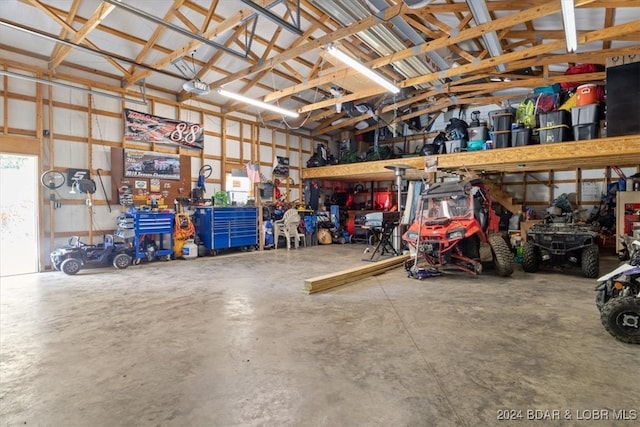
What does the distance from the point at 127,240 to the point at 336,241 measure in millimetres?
6601

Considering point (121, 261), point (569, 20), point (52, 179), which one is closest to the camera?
point (569, 20)

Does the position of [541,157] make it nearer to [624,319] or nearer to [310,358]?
[624,319]

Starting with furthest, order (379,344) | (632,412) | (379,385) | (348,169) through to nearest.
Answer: (348,169), (379,344), (379,385), (632,412)

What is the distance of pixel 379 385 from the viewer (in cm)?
216

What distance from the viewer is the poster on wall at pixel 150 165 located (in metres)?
7.50

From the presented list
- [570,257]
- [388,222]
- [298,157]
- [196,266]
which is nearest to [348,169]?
[298,157]

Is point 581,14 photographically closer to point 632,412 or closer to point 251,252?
point 632,412

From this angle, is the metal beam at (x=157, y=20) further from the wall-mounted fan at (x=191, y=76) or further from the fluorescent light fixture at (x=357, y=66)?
the fluorescent light fixture at (x=357, y=66)

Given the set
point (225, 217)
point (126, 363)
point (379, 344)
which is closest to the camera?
point (126, 363)

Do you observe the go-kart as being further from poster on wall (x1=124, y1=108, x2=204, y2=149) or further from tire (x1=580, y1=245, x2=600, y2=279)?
tire (x1=580, y1=245, x2=600, y2=279)

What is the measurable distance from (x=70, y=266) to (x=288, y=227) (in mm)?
5350

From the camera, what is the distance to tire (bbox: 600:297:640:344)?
2.73 meters

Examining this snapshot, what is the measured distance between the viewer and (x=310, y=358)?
8.39 ft

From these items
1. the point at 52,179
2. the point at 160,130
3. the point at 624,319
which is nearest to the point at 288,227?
the point at 160,130
